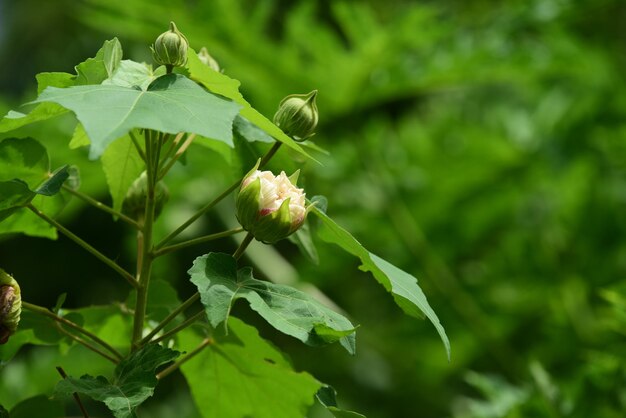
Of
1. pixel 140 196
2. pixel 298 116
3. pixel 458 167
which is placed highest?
pixel 298 116

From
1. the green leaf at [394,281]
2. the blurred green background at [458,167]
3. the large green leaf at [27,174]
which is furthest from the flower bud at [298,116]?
the blurred green background at [458,167]

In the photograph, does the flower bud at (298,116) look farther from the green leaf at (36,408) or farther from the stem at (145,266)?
the green leaf at (36,408)

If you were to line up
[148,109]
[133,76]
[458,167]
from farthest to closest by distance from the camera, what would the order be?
[458,167] → [133,76] → [148,109]

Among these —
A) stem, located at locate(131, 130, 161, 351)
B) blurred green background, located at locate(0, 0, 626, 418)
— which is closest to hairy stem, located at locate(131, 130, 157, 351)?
stem, located at locate(131, 130, 161, 351)

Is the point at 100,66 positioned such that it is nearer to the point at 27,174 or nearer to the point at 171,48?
the point at 171,48

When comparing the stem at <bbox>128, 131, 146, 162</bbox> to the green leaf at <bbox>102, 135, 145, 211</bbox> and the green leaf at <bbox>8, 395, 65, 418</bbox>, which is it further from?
the green leaf at <bbox>8, 395, 65, 418</bbox>

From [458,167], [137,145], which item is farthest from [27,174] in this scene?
[458,167]

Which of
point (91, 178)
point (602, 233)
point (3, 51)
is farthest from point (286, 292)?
point (3, 51)
